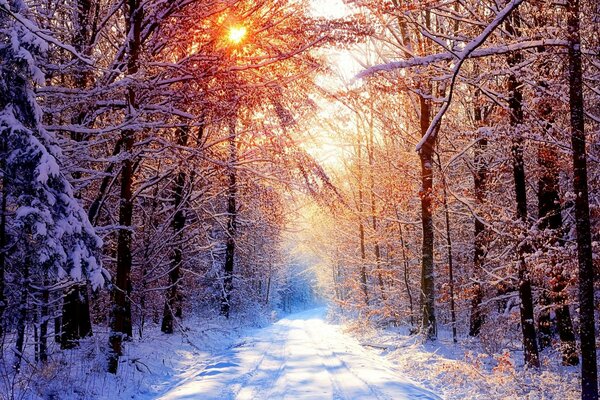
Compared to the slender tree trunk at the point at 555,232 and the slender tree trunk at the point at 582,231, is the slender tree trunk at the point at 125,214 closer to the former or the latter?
the slender tree trunk at the point at 582,231

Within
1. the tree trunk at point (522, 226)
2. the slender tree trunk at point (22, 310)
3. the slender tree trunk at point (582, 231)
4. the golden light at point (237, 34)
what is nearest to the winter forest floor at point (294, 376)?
the tree trunk at point (522, 226)

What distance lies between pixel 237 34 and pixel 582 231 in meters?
7.23

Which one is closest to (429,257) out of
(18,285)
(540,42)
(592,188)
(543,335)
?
(543,335)

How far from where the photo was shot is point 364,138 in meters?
28.8

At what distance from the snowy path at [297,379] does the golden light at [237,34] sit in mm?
6916

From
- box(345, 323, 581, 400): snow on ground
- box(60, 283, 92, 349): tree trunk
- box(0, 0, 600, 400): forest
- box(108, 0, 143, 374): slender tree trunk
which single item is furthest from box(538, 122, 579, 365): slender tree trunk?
box(60, 283, 92, 349): tree trunk

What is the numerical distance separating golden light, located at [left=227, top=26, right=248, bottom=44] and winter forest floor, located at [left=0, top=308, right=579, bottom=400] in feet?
22.7

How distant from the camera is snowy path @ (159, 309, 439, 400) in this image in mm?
8453

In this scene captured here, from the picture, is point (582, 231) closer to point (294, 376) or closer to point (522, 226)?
point (522, 226)

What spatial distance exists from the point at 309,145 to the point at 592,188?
268 inches

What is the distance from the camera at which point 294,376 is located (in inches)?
409

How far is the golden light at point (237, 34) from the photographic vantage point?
902 cm

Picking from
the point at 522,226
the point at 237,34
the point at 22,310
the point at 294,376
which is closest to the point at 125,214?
the point at 22,310

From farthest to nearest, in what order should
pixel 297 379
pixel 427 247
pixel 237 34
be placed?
1. pixel 427 247
2. pixel 297 379
3. pixel 237 34
